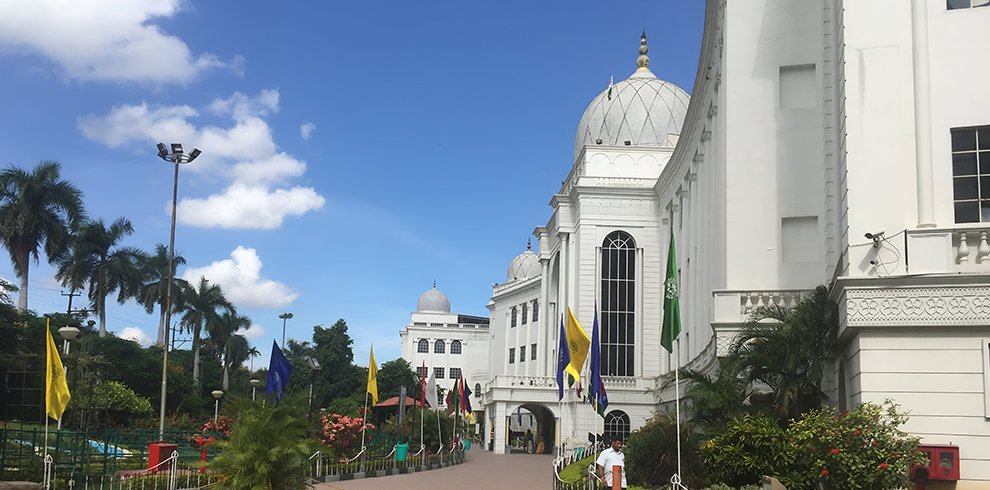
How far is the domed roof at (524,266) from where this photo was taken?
87.9m

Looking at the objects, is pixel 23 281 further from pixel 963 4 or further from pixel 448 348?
pixel 448 348

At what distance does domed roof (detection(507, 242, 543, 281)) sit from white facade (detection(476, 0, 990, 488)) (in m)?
44.3

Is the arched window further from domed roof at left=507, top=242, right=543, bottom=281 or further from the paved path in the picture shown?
domed roof at left=507, top=242, right=543, bottom=281

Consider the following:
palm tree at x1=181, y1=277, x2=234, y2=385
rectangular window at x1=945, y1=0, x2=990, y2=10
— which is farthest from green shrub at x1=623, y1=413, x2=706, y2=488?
palm tree at x1=181, y1=277, x2=234, y2=385

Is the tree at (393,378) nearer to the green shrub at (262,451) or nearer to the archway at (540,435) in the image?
the archway at (540,435)

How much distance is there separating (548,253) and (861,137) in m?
47.2

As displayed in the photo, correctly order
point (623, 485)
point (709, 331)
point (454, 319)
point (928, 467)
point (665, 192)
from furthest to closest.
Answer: point (454, 319) → point (665, 192) → point (709, 331) → point (623, 485) → point (928, 467)

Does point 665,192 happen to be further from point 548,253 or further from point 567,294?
point 548,253

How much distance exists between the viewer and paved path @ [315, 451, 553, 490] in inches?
999

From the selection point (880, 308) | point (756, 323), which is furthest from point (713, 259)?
point (880, 308)

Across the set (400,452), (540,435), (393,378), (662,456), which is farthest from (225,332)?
(662,456)

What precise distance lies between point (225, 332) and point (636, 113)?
126 feet

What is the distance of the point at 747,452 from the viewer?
17.6 metres

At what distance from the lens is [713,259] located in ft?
102
